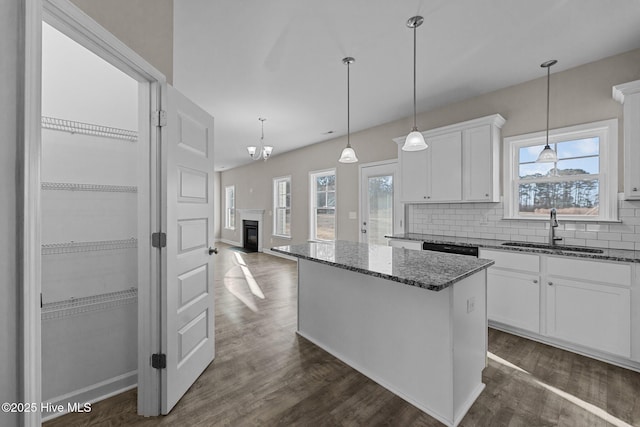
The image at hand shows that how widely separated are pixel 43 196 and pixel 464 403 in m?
2.90

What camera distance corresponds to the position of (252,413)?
5.69 ft

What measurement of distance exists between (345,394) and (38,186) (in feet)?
6.65

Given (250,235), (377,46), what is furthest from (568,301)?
(250,235)

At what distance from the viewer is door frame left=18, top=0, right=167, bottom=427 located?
908mm

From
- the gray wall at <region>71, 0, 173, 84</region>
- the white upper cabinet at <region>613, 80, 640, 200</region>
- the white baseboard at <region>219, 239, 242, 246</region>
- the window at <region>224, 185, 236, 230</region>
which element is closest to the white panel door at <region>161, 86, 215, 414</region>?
the gray wall at <region>71, 0, 173, 84</region>

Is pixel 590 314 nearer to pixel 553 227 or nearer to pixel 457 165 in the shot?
pixel 553 227

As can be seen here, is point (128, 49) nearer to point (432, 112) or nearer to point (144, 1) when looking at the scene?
point (144, 1)

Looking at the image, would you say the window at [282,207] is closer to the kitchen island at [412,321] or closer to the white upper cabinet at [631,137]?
the kitchen island at [412,321]

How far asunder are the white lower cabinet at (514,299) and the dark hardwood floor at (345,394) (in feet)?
Answer: 0.61

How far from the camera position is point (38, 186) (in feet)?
3.14

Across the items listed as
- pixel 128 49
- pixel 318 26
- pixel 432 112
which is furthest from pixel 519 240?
pixel 128 49

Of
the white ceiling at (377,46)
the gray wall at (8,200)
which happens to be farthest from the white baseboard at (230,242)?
the gray wall at (8,200)

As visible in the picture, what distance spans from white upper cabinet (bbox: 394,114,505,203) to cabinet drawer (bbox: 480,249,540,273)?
701 mm

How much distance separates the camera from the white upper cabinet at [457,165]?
3184mm
